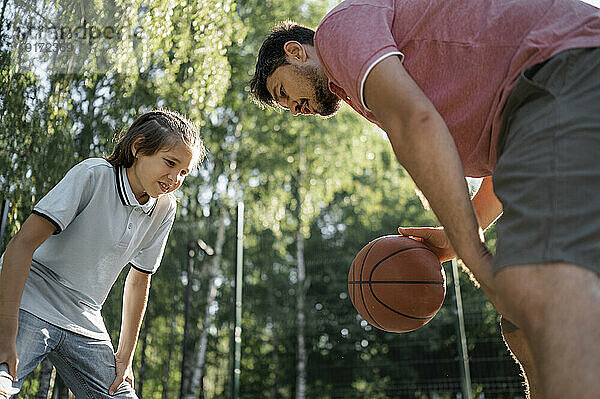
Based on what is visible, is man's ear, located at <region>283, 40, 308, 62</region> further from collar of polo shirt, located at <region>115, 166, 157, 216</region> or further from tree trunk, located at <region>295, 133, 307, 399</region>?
tree trunk, located at <region>295, 133, 307, 399</region>

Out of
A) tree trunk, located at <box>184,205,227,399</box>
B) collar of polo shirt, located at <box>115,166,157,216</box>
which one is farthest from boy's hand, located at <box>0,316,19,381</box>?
tree trunk, located at <box>184,205,227,399</box>

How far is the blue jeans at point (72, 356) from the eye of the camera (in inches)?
82.1

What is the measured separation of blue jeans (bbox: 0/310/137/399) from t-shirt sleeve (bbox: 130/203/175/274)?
13.7 inches

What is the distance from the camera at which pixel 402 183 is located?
17.2 metres

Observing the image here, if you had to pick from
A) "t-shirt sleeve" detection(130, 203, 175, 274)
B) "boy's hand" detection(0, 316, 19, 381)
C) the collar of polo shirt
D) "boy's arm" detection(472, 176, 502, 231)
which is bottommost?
"boy's hand" detection(0, 316, 19, 381)

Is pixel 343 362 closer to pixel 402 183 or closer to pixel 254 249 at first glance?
pixel 254 249

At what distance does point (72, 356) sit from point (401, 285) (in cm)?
120

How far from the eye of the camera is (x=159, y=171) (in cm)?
240

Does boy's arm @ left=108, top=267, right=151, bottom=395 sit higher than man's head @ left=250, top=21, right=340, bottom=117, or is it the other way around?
man's head @ left=250, top=21, right=340, bottom=117

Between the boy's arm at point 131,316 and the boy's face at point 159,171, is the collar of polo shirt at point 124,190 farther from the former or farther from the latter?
the boy's arm at point 131,316

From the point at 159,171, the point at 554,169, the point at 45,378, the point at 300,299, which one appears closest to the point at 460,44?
the point at 554,169

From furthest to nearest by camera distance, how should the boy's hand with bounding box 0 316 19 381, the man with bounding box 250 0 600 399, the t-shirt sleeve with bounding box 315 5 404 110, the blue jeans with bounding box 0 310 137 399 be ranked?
the blue jeans with bounding box 0 310 137 399 < the boy's hand with bounding box 0 316 19 381 < the t-shirt sleeve with bounding box 315 5 404 110 < the man with bounding box 250 0 600 399

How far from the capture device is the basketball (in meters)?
2.11

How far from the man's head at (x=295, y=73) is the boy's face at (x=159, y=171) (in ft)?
2.09
